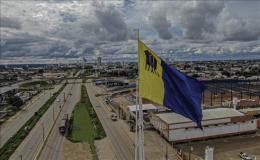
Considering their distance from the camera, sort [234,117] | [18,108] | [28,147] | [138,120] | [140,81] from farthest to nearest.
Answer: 1. [18,108]
2. [234,117]
3. [28,147]
4. [138,120]
5. [140,81]

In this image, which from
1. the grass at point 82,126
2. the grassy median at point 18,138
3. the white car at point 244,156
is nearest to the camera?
the white car at point 244,156

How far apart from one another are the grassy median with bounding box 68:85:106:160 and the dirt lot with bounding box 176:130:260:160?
13.5m

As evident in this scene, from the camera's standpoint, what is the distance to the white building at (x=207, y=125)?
41844 millimetres

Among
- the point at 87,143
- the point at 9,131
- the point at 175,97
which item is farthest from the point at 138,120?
the point at 9,131

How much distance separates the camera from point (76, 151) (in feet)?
126

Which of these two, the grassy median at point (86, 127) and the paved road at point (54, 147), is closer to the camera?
the paved road at point (54, 147)

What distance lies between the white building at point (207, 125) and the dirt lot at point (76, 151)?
39.5ft

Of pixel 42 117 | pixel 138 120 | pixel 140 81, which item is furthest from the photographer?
pixel 42 117

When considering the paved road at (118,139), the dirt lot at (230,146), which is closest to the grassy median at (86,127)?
the paved road at (118,139)

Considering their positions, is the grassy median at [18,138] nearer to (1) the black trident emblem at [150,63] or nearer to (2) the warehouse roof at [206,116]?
(2) the warehouse roof at [206,116]

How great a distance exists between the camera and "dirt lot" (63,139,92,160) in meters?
36.1

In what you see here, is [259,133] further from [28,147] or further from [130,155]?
[28,147]

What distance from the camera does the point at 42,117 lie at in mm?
62938

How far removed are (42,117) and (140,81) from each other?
54280 mm
